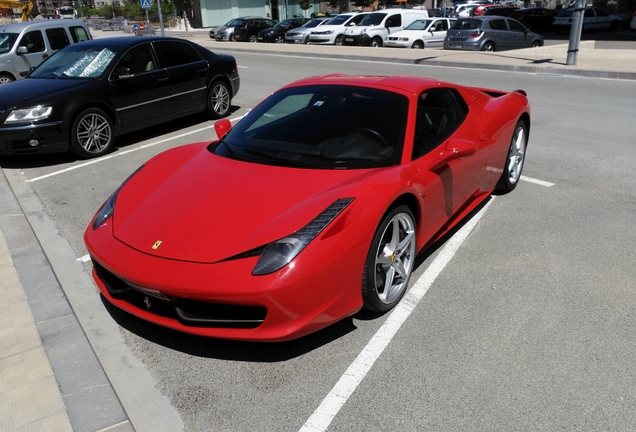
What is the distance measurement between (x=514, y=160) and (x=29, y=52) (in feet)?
41.8

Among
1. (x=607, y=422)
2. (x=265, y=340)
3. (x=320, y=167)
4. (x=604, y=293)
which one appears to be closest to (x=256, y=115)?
(x=320, y=167)

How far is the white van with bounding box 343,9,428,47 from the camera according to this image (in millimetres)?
26078

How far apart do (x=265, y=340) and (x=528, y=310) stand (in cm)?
182

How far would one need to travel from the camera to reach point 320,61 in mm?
20641

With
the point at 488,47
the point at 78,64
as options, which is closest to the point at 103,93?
the point at 78,64

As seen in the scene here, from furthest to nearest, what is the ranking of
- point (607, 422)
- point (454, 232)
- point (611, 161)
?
point (611, 161) → point (454, 232) → point (607, 422)

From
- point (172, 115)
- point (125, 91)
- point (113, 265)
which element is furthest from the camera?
point (172, 115)

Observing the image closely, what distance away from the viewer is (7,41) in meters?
14.1

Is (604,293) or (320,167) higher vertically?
(320,167)

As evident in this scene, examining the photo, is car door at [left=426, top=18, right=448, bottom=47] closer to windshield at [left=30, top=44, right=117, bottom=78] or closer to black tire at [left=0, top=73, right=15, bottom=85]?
black tire at [left=0, top=73, right=15, bottom=85]

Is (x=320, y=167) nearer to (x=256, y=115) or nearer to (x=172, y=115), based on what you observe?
(x=256, y=115)

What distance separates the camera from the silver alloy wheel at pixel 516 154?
5.79m

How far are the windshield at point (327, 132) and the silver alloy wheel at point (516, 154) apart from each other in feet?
6.76

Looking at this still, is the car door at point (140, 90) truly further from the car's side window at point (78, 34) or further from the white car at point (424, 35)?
the white car at point (424, 35)
